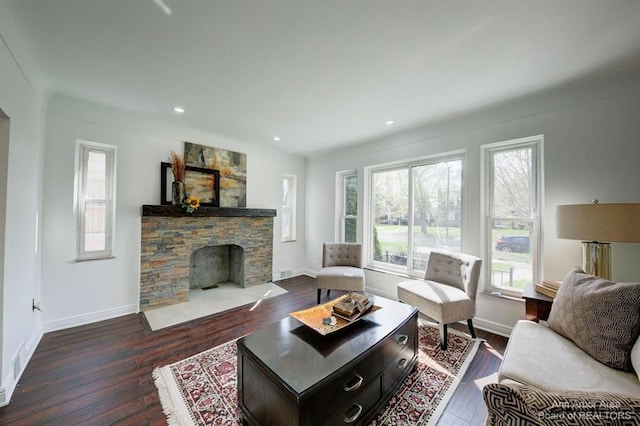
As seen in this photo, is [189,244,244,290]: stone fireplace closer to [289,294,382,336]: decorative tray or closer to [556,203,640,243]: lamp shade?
[289,294,382,336]: decorative tray

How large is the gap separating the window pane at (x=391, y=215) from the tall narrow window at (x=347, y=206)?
41cm

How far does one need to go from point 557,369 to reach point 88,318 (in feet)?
13.9

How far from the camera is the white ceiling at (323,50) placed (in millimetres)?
1496

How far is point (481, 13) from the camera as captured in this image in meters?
1.50

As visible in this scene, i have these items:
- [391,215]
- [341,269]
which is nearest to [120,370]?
[341,269]

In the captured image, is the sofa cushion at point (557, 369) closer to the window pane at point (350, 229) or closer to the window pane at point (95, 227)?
the window pane at point (350, 229)

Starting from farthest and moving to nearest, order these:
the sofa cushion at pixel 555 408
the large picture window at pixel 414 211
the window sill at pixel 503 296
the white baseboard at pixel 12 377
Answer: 1. the large picture window at pixel 414 211
2. the window sill at pixel 503 296
3. the white baseboard at pixel 12 377
4. the sofa cushion at pixel 555 408

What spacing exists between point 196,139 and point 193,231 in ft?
4.49

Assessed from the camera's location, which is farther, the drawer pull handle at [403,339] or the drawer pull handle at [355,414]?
the drawer pull handle at [403,339]

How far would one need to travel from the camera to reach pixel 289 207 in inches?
199

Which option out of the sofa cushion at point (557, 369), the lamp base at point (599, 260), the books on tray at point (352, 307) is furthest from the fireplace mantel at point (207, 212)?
the lamp base at point (599, 260)

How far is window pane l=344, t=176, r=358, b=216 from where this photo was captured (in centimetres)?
448

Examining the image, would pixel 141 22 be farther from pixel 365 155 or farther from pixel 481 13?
pixel 365 155

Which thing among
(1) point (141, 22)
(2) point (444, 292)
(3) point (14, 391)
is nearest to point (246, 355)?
(3) point (14, 391)
